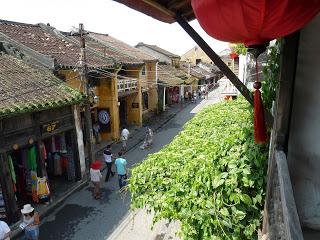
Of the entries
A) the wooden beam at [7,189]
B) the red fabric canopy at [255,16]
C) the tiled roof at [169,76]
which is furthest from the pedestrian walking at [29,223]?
the tiled roof at [169,76]

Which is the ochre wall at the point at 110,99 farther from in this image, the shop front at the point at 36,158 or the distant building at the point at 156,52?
the distant building at the point at 156,52

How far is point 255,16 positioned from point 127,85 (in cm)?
2203

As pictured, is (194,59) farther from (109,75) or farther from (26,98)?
(26,98)

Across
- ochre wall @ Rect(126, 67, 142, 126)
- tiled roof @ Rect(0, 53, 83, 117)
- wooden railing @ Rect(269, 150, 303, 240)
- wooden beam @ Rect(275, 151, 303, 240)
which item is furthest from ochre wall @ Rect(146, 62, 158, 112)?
wooden beam @ Rect(275, 151, 303, 240)

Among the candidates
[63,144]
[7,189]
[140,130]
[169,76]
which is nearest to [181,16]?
[7,189]

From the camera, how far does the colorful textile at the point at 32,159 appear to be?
12.3 meters

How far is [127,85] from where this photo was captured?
23.9 metres

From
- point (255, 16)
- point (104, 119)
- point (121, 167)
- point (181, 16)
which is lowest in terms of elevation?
point (121, 167)

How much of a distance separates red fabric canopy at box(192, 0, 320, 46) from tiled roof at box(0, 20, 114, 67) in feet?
45.8

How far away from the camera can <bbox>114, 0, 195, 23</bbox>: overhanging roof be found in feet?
11.1

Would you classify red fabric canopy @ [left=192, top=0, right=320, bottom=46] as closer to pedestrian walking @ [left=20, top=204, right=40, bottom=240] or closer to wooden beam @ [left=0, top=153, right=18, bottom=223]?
pedestrian walking @ [left=20, top=204, right=40, bottom=240]

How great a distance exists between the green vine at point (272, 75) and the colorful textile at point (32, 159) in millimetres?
9887

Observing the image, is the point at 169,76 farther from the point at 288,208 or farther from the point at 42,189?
the point at 288,208

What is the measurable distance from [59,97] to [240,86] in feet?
33.1
